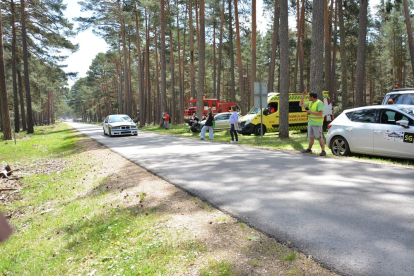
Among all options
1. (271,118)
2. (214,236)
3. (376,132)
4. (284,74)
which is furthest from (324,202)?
(271,118)

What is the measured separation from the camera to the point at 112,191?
7191 mm

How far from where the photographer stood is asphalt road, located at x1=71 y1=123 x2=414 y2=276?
11.0ft

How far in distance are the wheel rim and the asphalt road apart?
147cm

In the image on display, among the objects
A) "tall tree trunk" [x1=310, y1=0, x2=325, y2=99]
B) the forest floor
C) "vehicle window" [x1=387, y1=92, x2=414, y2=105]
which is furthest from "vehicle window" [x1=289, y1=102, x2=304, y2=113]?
the forest floor

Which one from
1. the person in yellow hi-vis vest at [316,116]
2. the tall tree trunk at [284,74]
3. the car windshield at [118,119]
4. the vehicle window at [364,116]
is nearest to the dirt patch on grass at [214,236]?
the person in yellow hi-vis vest at [316,116]

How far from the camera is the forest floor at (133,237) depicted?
11.1ft

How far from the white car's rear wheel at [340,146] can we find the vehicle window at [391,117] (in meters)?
1.32

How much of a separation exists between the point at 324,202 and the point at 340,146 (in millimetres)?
6089

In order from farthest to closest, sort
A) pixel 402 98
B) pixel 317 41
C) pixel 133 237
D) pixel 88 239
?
pixel 317 41
pixel 402 98
pixel 88 239
pixel 133 237

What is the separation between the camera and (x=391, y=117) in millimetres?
9375

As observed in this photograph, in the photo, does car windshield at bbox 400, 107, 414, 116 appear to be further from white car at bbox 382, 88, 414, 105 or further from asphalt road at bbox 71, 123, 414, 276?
white car at bbox 382, 88, 414, 105

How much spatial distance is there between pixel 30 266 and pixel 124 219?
1.44 metres

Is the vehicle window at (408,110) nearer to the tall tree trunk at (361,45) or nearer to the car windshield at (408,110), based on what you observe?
the car windshield at (408,110)

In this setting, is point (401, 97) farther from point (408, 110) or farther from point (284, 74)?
point (284, 74)
